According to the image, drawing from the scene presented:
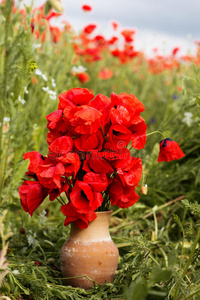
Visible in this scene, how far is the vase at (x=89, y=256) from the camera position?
3.51ft

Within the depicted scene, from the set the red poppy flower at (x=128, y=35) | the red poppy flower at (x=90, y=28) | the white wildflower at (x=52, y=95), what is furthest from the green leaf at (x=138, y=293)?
the red poppy flower at (x=128, y=35)

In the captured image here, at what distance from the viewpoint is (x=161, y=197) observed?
6.38 ft

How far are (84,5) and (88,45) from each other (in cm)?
104

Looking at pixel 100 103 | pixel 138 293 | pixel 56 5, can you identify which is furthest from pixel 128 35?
pixel 138 293

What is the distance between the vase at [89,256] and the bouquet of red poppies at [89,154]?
47mm

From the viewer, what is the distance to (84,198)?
102 centimetres

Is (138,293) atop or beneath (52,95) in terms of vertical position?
atop

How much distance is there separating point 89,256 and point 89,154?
0.29 m

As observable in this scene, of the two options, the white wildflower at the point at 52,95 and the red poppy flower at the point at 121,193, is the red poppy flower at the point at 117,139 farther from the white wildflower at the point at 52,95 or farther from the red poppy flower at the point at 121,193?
the white wildflower at the point at 52,95

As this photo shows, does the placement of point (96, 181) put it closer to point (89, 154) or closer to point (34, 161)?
point (89, 154)

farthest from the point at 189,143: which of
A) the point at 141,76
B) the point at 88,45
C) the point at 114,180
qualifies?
the point at 141,76

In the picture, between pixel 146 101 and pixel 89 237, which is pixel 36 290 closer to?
pixel 89 237

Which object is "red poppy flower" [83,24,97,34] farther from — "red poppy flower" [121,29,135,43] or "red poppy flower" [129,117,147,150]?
"red poppy flower" [129,117,147,150]

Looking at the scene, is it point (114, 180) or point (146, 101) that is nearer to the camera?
point (114, 180)
